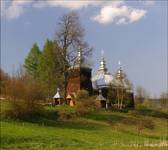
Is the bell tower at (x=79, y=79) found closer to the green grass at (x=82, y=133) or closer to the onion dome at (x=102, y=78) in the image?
the onion dome at (x=102, y=78)

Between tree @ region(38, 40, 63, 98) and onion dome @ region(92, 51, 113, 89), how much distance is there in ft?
32.7

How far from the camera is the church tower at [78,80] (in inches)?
2872

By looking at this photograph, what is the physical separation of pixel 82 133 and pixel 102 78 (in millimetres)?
42490

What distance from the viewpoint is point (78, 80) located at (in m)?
76.9

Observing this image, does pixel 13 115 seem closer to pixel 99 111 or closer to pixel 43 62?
pixel 99 111

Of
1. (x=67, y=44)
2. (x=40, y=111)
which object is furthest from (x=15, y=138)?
(x=67, y=44)

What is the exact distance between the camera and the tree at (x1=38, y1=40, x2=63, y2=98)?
7062cm

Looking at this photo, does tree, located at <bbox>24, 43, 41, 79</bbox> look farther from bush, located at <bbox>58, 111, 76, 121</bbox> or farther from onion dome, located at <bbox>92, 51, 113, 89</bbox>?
bush, located at <bbox>58, 111, 76, 121</bbox>

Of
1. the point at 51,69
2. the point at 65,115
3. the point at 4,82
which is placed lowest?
the point at 65,115

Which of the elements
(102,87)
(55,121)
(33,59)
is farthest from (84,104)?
(33,59)

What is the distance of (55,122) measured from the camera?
51.6m

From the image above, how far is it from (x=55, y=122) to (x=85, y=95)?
15.4 metres

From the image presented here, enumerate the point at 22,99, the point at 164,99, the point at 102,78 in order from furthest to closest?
the point at 164,99
the point at 102,78
the point at 22,99

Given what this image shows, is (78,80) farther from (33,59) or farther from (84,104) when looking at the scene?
(84,104)
